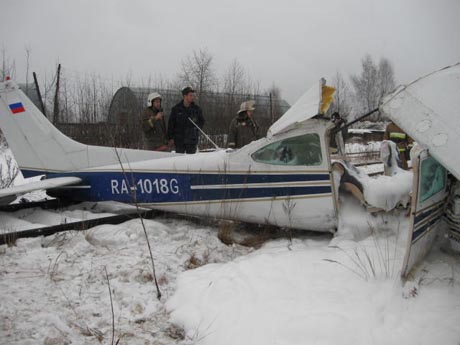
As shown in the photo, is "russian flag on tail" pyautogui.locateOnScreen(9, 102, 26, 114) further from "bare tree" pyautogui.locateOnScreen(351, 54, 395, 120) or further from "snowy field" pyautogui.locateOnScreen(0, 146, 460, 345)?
"bare tree" pyautogui.locateOnScreen(351, 54, 395, 120)

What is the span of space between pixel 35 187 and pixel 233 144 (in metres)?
3.81

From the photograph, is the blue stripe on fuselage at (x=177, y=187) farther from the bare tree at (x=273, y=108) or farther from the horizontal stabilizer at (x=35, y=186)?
the bare tree at (x=273, y=108)

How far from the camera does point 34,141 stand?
5.87m

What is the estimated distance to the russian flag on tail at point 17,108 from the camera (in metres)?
5.81

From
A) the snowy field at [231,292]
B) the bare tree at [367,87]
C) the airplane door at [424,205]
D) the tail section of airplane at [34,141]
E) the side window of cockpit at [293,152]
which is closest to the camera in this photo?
the snowy field at [231,292]

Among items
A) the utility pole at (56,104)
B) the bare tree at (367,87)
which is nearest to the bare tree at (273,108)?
the utility pole at (56,104)

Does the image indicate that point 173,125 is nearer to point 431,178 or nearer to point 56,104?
point 431,178

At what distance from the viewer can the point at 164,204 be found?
4.96 metres

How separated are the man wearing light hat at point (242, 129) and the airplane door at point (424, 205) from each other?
4.57m

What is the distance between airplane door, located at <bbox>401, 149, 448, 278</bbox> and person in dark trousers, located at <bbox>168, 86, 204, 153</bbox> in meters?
4.87

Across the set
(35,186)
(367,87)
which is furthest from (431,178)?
(367,87)

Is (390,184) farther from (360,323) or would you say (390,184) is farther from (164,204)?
(164,204)

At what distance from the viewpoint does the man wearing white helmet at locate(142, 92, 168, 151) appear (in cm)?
680

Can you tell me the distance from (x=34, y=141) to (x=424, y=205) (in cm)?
588
